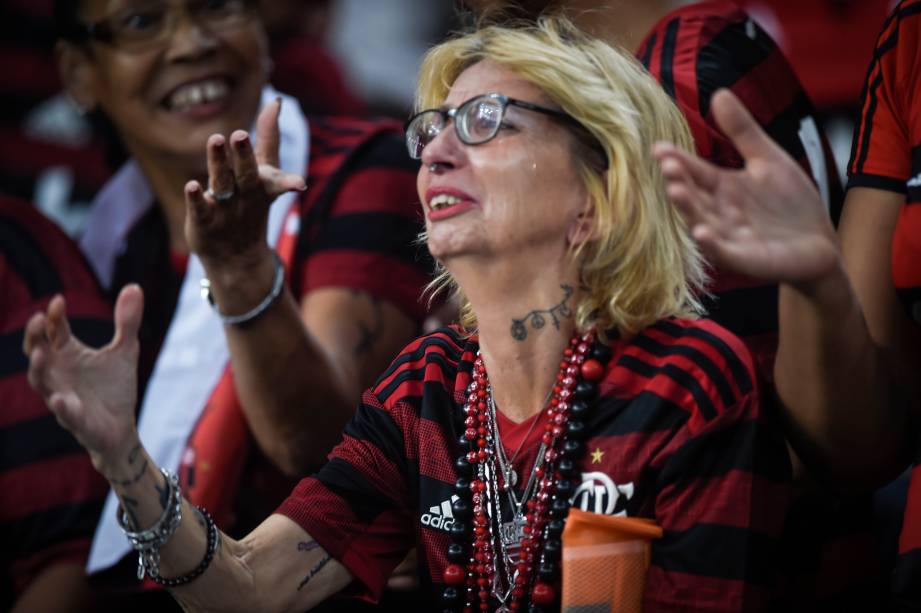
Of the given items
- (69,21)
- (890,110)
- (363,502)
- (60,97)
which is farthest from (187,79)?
(60,97)

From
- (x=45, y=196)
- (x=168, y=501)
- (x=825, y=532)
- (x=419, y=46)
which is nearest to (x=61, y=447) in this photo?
(x=168, y=501)

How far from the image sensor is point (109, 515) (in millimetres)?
2703

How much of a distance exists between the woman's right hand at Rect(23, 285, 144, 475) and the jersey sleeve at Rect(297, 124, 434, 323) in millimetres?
1089

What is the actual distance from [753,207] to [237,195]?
107 centimetres

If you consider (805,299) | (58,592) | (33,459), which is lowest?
(58,592)

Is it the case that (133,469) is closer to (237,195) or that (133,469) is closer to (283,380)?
(237,195)

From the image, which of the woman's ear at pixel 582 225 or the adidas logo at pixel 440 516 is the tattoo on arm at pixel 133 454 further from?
the woman's ear at pixel 582 225

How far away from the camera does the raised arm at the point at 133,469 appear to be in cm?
165

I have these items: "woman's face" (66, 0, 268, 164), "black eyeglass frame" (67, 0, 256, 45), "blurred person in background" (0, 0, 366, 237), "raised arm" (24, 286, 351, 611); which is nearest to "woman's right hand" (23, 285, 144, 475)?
"raised arm" (24, 286, 351, 611)

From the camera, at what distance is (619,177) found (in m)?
1.82

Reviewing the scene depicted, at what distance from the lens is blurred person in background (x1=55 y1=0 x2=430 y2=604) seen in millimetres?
2443

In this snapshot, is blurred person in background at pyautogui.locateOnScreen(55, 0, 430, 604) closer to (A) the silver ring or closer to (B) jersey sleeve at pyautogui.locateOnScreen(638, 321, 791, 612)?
(A) the silver ring

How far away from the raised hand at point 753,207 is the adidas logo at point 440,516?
0.59m

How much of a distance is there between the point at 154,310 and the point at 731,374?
5.58ft
